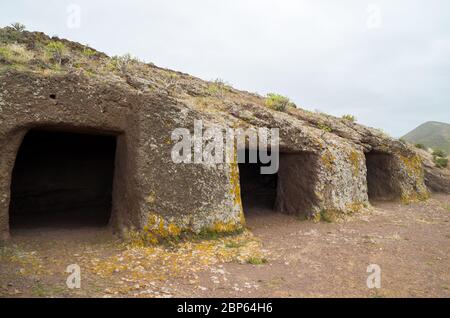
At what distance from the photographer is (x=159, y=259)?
6102 mm

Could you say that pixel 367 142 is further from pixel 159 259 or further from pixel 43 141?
pixel 43 141

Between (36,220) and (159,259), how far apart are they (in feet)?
16.6

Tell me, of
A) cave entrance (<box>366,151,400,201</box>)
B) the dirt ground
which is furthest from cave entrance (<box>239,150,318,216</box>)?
cave entrance (<box>366,151,400,201</box>)

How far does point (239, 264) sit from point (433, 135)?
5791cm

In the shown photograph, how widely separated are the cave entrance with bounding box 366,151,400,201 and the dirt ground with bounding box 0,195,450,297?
4.86 meters

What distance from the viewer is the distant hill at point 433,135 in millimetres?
45903

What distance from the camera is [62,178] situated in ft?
35.9

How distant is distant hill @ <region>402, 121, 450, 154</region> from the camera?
151 feet

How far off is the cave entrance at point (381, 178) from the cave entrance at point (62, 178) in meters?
10.4

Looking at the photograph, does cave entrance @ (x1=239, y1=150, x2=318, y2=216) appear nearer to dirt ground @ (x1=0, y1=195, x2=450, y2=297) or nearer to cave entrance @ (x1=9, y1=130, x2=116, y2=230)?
dirt ground @ (x1=0, y1=195, x2=450, y2=297)

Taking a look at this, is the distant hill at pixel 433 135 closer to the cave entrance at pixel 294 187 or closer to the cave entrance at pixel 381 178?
the cave entrance at pixel 381 178

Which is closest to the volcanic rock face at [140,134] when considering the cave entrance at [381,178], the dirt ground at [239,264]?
the dirt ground at [239,264]

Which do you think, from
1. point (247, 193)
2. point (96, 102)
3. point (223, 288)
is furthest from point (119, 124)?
point (247, 193)
